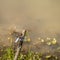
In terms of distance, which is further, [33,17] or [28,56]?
[33,17]

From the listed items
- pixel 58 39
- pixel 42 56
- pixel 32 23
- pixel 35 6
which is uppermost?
pixel 35 6

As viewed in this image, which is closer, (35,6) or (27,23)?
(27,23)

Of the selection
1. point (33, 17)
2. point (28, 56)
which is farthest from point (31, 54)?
point (33, 17)

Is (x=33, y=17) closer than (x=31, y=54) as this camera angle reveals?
No

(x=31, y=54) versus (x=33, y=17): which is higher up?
(x=33, y=17)

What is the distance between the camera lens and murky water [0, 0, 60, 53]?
5.92 meters

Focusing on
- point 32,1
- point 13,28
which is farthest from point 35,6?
point 13,28

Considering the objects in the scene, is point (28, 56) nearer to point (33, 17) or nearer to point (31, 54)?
point (31, 54)

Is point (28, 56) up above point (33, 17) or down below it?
below

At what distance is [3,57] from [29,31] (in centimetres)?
115

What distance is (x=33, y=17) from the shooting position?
6.49 m

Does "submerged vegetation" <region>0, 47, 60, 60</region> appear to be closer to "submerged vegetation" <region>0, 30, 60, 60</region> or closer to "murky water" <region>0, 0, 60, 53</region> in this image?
"submerged vegetation" <region>0, 30, 60, 60</region>

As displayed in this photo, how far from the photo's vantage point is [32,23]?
625 cm

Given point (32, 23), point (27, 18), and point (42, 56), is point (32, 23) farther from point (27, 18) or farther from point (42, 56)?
point (42, 56)
